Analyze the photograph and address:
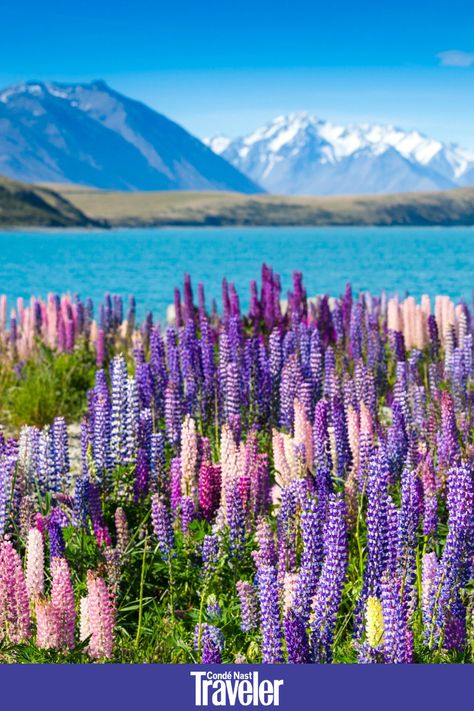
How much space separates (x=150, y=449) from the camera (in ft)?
23.4

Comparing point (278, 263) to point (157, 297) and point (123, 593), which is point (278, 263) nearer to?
point (157, 297)

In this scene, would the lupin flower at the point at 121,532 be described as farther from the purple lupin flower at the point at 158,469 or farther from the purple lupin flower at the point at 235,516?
the purple lupin flower at the point at 158,469

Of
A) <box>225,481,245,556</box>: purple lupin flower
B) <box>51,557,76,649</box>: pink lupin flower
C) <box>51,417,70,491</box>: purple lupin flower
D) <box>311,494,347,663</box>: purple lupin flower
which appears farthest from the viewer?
<box>51,417,70,491</box>: purple lupin flower

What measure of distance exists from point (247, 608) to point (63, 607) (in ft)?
3.25

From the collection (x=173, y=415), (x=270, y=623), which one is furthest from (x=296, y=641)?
(x=173, y=415)

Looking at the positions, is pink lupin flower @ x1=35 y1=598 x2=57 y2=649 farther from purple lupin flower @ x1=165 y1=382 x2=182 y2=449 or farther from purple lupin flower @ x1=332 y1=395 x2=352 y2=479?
purple lupin flower @ x1=165 y1=382 x2=182 y2=449

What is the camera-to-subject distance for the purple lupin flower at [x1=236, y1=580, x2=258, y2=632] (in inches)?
180

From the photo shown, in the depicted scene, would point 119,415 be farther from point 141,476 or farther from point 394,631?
point 394,631

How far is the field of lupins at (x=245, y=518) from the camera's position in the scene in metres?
4.05

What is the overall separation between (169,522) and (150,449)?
73.8 inches

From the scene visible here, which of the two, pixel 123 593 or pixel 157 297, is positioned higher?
pixel 157 297

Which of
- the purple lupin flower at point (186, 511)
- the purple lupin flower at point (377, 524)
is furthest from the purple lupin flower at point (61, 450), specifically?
the purple lupin flower at point (377, 524)

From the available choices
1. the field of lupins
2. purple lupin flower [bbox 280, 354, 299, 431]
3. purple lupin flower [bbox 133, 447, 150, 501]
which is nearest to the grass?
the field of lupins

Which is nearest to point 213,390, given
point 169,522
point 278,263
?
point 169,522
